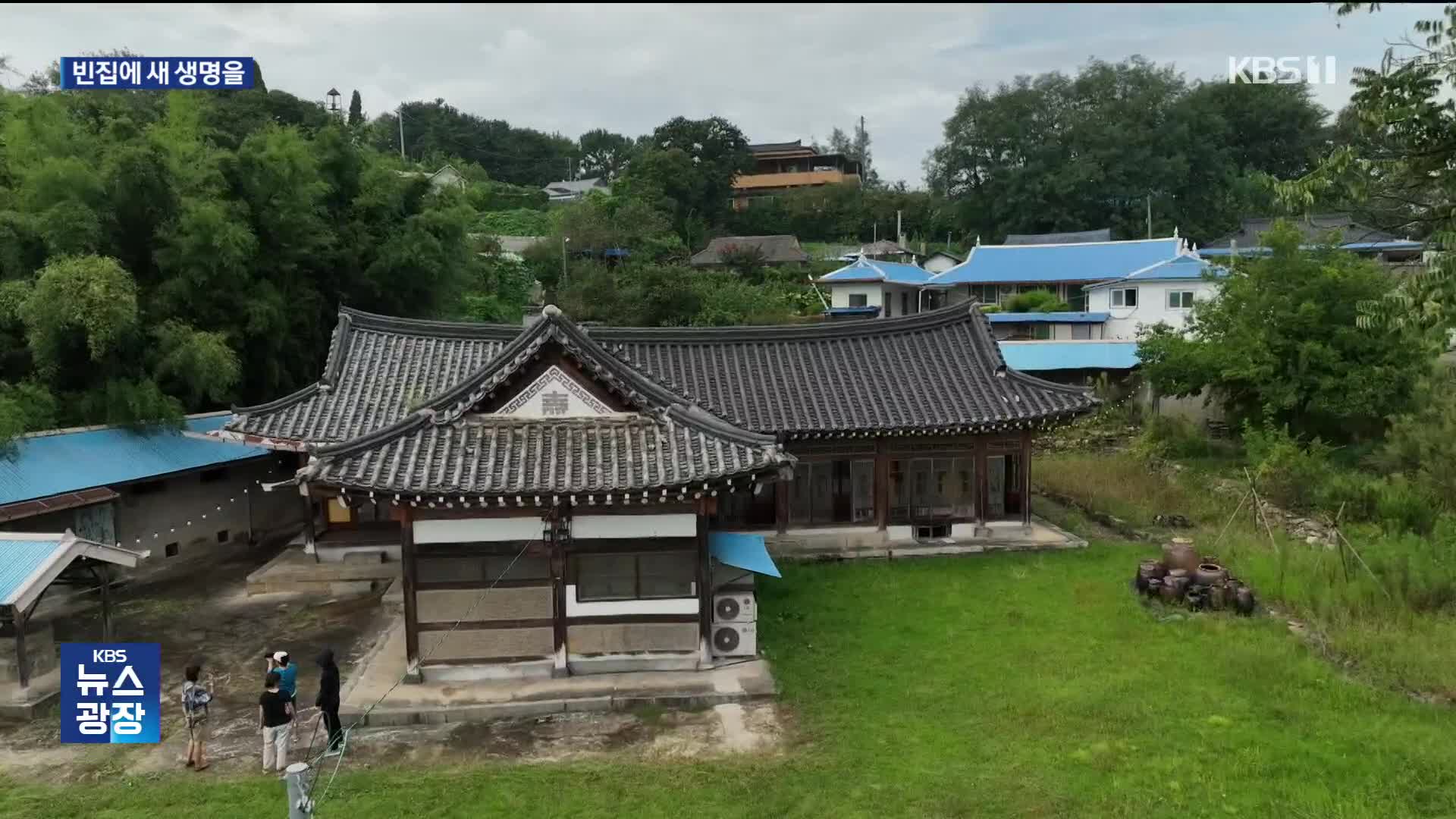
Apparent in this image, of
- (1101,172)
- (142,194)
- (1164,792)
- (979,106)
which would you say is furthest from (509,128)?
(1164,792)

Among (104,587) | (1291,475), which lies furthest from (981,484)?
(104,587)

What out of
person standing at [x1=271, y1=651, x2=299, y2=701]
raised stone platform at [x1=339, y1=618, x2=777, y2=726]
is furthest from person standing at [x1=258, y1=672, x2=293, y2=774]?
raised stone platform at [x1=339, y1=618, x2=777, y2=726]

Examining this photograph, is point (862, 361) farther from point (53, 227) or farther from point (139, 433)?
point (53, 227)

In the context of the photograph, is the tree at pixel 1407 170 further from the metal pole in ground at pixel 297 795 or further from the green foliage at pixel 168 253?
the green foliage at pixel 168 253

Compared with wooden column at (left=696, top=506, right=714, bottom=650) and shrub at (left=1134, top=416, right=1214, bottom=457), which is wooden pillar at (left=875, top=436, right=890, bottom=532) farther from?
shrub at (left=1134, top=416, right=1214, bottom=457)

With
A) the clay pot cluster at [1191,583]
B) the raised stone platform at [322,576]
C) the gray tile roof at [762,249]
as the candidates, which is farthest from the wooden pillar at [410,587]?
the gray tile roof at [762,249]
